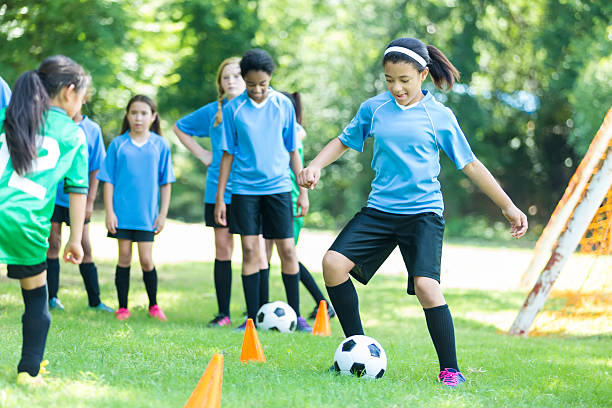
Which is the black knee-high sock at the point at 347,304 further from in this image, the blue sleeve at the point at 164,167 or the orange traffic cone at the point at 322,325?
the blue sleeve at the point at 164,167

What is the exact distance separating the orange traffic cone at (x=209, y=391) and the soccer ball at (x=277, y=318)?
8.38ft

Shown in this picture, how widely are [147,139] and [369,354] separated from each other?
3386mm

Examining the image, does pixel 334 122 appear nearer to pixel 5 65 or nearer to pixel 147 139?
pixel 5 65

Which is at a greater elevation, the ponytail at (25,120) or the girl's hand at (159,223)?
the ponytail at (25,120)

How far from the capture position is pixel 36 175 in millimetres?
3475

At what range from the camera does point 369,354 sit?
13.8 ft

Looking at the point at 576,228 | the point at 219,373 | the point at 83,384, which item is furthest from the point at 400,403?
the point at 576,228

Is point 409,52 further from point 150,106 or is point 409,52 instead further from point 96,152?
point 96,152

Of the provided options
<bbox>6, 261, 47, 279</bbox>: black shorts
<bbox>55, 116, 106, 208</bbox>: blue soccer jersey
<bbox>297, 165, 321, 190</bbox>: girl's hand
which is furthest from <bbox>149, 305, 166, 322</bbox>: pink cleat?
<bbox>6, 261, 47, 279</bbox>: black shorts

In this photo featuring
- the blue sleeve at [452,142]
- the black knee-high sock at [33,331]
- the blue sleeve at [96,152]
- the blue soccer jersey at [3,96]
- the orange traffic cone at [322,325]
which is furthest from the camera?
the blue sleeve at [96,152]

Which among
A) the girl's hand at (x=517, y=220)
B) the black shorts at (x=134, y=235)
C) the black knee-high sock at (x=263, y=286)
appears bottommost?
the black knee-high sock at (x=263, y=286)

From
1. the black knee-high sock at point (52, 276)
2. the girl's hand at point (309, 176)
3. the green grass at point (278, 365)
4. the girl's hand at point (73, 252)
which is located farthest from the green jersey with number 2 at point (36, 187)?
the black knee-high sock at point (52, 276)

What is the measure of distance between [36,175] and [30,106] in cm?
34

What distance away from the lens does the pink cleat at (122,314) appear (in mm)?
6262
